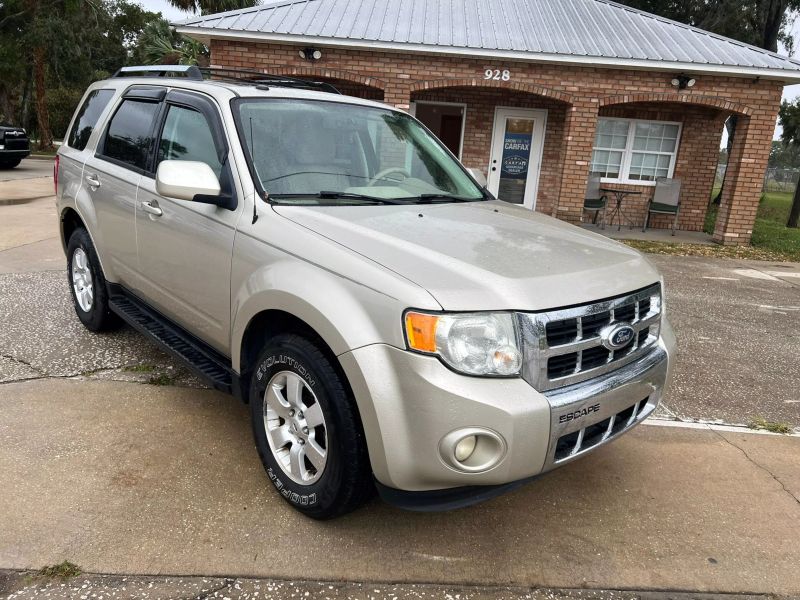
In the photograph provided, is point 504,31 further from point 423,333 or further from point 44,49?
point 44,49

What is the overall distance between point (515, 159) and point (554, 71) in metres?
2.66

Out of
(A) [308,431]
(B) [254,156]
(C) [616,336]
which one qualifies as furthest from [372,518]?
(B) [254,156]

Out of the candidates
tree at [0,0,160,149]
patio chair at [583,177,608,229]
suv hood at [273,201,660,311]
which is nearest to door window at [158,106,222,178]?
suv hood at [273,201,660,311]

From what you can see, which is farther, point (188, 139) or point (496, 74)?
point (496, 74)

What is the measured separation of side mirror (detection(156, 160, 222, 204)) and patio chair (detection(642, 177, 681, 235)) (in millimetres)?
11773

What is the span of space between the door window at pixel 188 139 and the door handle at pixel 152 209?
0.97 ft

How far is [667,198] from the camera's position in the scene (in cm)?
1290

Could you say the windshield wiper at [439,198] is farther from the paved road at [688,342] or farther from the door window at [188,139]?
the paved road at [688,342]

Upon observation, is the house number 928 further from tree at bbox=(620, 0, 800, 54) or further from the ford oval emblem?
tree at bbox=(620, 0, 800, 54)

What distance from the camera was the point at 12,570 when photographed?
7.80 feet

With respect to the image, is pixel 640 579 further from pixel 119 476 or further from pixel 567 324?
pixel 119 476

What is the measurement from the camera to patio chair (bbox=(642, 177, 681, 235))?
41.8 feet

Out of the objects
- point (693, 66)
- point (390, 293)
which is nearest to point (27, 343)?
point (390, 293)

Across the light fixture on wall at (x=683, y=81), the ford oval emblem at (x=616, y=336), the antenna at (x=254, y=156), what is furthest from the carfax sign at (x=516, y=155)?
the ford oval emblem at (x=616, y=336)
